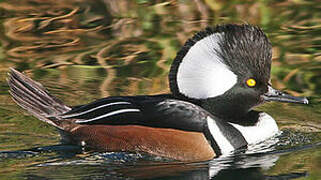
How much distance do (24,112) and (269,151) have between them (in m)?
3.10

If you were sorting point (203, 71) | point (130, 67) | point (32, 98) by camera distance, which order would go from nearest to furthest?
point (203, 71)
point (32, 98)
point (130, 67)

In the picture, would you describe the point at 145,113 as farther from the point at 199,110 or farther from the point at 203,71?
the point at 203,71

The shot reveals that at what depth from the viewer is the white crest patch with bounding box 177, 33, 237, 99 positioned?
783 centimetres

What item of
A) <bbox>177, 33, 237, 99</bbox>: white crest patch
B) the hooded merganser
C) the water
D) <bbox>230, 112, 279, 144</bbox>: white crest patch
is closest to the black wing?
the hooded merganser

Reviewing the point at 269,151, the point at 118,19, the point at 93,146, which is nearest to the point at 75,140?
the point at 93,146

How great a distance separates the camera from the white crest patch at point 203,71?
25.7 feet

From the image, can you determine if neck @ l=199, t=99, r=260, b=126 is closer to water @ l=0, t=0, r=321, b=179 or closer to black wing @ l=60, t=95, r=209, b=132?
black wing @ l=60, t=95, r=209, b=132

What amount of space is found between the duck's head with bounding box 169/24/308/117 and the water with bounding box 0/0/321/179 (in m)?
0.58

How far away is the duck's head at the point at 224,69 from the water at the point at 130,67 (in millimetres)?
578

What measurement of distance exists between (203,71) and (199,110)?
1.29ft

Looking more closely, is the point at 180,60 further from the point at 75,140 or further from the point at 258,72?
the point at 75,140

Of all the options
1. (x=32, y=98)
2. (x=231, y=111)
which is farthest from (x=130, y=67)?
(x=231, y=111)

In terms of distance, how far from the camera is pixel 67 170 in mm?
7531

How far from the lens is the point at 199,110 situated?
312 inches
